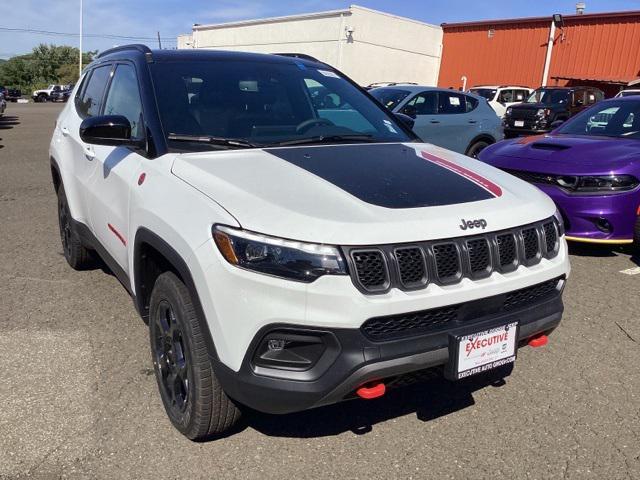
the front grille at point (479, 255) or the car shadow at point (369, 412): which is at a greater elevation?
the front grille at point (479, 255)

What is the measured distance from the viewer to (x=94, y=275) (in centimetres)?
483

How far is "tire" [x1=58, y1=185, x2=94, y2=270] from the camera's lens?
180 inches

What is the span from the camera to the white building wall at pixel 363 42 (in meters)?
29.8

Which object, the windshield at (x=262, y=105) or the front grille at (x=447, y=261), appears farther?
the windshield at (x=262, y=105)

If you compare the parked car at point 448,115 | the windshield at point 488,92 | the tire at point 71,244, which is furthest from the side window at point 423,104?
the windshield at point 488,92

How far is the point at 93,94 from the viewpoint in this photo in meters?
4.26

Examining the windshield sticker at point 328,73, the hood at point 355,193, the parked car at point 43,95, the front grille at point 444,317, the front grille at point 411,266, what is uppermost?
the windshield sticker at point 328,73

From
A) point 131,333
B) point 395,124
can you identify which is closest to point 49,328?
point 131,333

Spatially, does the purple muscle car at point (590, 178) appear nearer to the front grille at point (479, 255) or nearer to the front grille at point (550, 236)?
the front grille at point (550, 236)

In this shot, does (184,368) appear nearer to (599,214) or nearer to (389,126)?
(389,126)

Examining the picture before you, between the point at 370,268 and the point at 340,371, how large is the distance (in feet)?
1.28

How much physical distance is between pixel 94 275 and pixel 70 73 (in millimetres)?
84472

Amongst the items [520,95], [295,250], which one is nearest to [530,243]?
[295,250]

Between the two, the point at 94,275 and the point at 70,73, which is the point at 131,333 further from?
the point at 70,73
